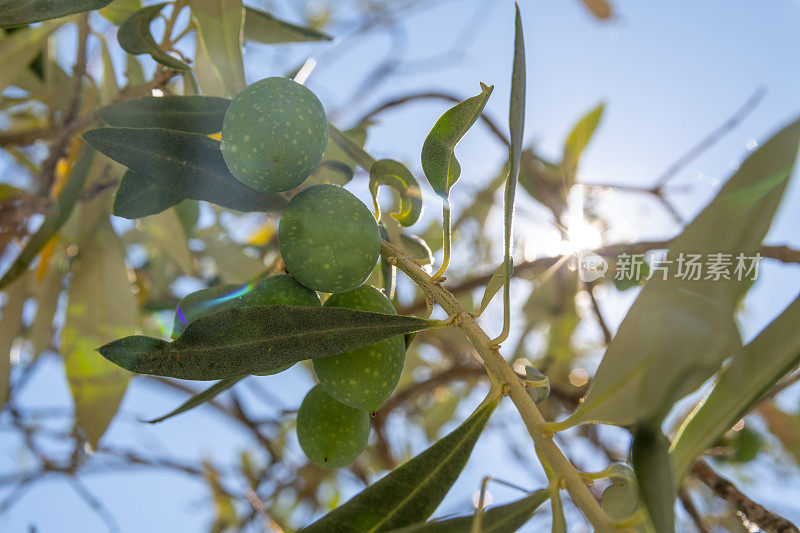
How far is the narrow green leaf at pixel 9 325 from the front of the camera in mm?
1417

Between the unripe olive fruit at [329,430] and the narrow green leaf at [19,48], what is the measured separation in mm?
1159

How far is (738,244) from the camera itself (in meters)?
0.60

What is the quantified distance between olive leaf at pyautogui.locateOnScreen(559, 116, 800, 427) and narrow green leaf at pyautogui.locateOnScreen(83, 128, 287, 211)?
58 cm

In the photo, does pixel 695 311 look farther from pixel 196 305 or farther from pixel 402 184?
pixel 196 305

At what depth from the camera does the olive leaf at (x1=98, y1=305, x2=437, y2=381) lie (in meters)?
0.69

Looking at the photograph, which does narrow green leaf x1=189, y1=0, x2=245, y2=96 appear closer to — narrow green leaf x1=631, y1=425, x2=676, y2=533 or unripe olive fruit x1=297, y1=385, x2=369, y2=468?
unripe olive fruit x1=297, y1=385, x2=369, y2=468

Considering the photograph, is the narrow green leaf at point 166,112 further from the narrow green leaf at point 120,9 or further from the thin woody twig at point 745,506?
the thin woody twig at point 745,506

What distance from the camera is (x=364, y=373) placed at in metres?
0.82

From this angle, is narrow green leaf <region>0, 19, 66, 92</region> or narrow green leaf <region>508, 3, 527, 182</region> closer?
narrow green leaf <region>508, 3, 527, 182</region>

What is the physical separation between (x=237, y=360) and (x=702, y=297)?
524mm

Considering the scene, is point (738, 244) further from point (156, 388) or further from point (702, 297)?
point (156, 388)

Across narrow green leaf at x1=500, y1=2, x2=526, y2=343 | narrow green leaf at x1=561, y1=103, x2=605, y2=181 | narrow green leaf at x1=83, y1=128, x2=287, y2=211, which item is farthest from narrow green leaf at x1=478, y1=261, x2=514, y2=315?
narrow green leaf at x1=561, y1=103, x2=605, y2=181

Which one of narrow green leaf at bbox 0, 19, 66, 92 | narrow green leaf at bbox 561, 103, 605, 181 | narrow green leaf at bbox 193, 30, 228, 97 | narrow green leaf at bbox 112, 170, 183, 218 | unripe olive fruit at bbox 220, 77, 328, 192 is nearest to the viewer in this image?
unripe olive fruit at bbox 220, 77, 328, 192

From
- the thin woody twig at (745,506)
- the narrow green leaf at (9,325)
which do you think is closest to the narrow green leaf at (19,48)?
the narrow green leaf at (9,325)
